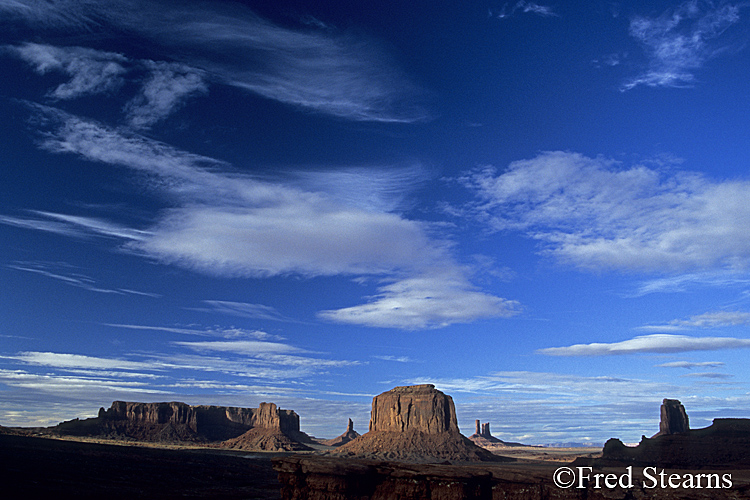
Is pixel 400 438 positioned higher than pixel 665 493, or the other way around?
pixel 665 493

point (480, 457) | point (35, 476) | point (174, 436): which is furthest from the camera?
point (174, 436)

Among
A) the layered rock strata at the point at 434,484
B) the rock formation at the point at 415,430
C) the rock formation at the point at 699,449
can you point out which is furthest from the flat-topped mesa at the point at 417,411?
the layered rock strata at the point at 434,484

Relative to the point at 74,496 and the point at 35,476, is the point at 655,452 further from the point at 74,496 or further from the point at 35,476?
the point at 35,476

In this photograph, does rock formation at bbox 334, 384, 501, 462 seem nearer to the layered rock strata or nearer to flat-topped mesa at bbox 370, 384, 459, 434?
flat-topped mesa at bbox 370, 384, 459, 434

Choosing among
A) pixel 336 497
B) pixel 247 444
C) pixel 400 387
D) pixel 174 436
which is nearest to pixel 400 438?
pixel 400 387

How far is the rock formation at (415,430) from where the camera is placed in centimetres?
13300

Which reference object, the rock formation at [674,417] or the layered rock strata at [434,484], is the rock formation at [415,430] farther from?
the layered rock strata at [434,484]

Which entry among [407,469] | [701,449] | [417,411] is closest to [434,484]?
[407,469]

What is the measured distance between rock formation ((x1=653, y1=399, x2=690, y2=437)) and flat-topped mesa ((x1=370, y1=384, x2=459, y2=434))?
60931 millimetres

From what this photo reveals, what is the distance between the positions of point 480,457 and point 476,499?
4551 inches

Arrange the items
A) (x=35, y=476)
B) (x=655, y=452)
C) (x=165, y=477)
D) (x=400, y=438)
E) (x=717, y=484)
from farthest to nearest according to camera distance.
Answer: (x=400, y=438) < (x=655, y=452) < (x=165, y=477) < (x=35, y=476) < (x=717, y=484)

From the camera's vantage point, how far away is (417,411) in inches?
6088

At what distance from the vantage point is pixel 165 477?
68438 mm

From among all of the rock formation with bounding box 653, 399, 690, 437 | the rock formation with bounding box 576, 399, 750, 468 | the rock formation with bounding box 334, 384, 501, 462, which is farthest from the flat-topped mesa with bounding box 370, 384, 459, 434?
the rock formation with bounding box 576, 399, 750, 468
